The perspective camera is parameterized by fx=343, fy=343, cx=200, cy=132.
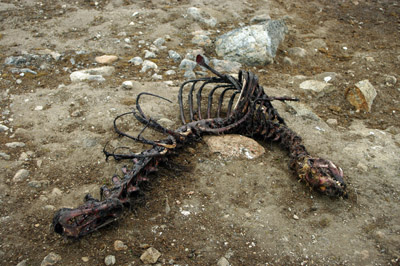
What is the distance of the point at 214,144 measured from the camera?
3.88 meters

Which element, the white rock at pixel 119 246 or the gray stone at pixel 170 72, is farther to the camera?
the gray stone at pixel 170 72

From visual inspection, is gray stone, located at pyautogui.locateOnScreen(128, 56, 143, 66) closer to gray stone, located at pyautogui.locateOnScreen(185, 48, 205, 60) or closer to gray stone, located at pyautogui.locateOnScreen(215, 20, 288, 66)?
gray stone, located at pyautogui.locateOnScreen(185, 48, 205, 60)

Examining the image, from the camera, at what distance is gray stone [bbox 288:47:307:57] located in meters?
6.34

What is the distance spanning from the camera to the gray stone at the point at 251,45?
5.90 m

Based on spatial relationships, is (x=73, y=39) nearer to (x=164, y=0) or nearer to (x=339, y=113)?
(x=164, y=0)

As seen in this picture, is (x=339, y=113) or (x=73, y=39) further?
(x=73, y=39)

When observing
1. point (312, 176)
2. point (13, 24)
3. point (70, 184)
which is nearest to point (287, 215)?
point (312, 176)

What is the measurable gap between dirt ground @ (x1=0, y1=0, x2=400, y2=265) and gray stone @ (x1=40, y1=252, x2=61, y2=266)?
47 millimetres

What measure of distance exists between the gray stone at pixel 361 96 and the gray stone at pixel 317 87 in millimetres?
309

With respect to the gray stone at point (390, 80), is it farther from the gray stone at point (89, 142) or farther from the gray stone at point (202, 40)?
the gray stone at point (89, 142)

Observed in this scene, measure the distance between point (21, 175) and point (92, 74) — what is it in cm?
220

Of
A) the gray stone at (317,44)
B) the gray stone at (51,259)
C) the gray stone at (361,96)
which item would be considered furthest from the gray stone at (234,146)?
the gray stone at (317,44)

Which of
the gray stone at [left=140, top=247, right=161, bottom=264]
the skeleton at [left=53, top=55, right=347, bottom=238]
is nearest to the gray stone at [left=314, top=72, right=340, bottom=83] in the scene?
the skeleton at [left=53, top=55, right=347, bottom=238]

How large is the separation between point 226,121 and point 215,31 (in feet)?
11.1
